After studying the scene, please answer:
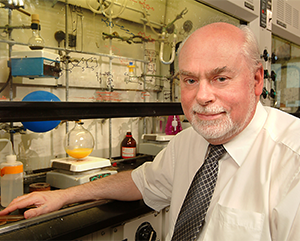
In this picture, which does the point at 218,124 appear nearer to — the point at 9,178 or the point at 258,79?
the point at 258,79

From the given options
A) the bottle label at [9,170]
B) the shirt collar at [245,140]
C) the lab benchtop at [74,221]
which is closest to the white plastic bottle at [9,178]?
the bottle label at [9,170]

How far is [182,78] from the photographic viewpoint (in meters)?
1.00

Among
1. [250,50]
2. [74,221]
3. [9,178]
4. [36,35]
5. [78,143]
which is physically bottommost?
[74,221]

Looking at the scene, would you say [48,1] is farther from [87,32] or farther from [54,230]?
[54,230]

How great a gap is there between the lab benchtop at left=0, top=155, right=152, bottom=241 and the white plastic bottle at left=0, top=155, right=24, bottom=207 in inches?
10.8

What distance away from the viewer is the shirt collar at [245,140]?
0.95m

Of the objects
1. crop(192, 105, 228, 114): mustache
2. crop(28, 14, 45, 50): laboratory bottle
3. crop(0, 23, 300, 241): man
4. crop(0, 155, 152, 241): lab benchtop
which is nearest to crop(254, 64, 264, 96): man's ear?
crop(0, 23, 300, 241): man

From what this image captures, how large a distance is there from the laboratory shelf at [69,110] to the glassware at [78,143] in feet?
1.24

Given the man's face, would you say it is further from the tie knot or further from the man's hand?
the man's hand

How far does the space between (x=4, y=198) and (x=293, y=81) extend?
3098 mm

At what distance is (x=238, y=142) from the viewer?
97 cm

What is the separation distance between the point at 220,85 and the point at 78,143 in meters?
0.97

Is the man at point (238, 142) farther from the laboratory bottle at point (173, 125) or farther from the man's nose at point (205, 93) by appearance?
the laboratory bottle at point (173, 125)

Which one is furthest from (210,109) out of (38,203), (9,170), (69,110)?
(9,170)
